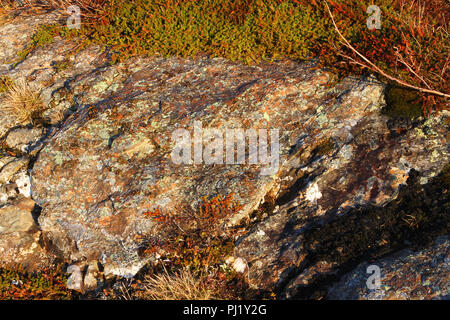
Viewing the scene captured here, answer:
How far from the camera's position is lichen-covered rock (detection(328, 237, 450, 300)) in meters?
4.25

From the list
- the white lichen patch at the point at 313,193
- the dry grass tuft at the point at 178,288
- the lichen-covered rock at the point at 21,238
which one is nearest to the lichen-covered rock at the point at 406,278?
the white lichen patch at the point at 313,193

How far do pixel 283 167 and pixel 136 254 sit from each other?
124 inches

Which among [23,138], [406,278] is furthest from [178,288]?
[23,138]

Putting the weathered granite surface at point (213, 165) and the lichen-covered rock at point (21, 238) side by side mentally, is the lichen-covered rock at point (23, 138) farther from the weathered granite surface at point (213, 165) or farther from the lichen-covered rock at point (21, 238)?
the lichen-covered rock at point (21, 238)

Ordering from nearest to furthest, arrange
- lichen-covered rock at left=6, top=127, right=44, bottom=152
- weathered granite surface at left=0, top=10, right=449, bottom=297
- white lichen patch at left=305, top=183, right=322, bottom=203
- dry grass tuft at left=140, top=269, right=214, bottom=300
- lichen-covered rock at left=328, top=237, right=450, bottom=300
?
1. lichen-covered rock at left=328, top=237, right=450, bottom=300
2. dry grass tuft at left=140, top=269, right=214, bottom=300
3. weathered granite surface at left=0, top=10, right=449, bottom=297
4. white lichen patch at left=305, top=183, right=322, bottom=203
5. lichen-covered rock at left=6, top=127, right=44, bottom=152

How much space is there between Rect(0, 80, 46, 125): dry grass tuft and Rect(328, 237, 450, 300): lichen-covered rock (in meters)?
7.37

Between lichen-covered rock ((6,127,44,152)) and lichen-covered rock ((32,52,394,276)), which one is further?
lichen-covered rock ((6,127,44,152))

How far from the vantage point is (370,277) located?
452 centimetres

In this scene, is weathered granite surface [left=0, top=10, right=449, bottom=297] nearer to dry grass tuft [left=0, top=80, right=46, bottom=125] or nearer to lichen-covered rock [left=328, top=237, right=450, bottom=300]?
dry grass tuft [left=0, top=80, right=46, bottom=125]

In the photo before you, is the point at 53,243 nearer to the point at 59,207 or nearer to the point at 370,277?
the point at 59,207

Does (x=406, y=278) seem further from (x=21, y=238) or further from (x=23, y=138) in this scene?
(x=23, y=138)

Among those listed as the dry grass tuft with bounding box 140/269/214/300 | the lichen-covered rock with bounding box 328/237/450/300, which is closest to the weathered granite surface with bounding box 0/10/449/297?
the lichen-covered rock with bounding box 328/237/450/300

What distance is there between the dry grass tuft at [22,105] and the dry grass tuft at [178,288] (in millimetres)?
5002

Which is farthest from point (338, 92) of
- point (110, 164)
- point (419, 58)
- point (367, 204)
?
point (110, 164)
